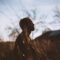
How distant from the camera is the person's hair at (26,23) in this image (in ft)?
3.89

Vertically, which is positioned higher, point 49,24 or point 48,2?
point 48,2

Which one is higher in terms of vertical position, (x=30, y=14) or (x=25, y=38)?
(x=30, y=14)

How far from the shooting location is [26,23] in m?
1.18

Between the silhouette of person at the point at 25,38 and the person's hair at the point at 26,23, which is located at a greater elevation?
the person's hair at the point at 26,23

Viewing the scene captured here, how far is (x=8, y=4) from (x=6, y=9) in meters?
0.03

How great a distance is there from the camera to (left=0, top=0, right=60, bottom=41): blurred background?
48.4 inches

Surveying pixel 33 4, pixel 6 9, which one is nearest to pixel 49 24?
pixel 33 4

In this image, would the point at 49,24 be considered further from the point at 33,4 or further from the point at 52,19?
the point at 33,4

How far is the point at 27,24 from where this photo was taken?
46.7 inches

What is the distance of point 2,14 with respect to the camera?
1.25m

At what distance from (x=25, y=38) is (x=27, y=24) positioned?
0.08 meters

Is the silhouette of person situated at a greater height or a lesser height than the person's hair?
lesser

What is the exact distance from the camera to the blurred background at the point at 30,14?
48.4 inches

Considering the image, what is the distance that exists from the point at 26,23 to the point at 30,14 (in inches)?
3.2
